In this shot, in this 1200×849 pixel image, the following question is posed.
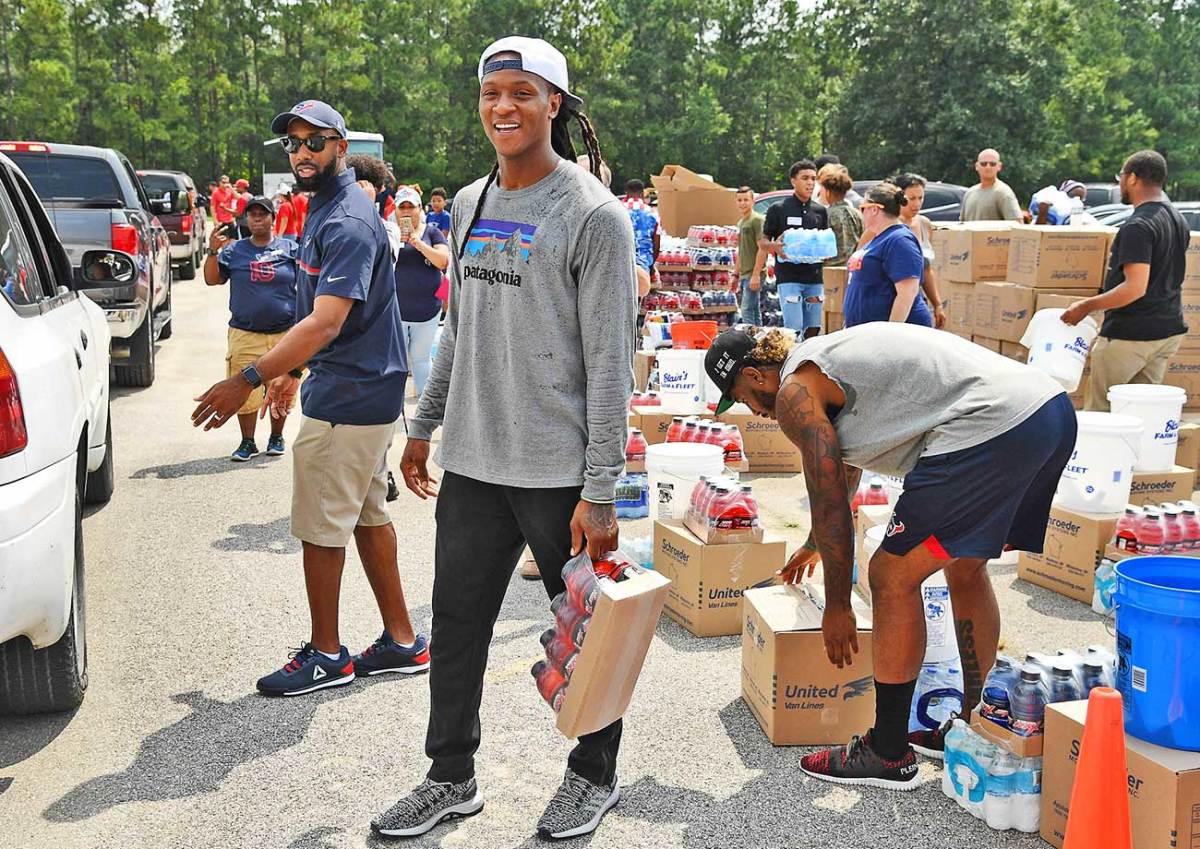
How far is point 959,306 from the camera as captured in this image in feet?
34.0

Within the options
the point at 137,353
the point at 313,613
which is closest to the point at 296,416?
the point at 137,353

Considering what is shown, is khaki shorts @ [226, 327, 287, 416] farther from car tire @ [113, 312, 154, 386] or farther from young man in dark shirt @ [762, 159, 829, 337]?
young man in dark shirt @ [762, 159, 829, 337]

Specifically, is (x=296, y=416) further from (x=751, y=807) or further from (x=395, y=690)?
(x=751, y=807)

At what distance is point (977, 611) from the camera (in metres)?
4.00

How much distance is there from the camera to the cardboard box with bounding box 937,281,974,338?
33.3 feet

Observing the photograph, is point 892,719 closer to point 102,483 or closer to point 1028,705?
point 1028,705

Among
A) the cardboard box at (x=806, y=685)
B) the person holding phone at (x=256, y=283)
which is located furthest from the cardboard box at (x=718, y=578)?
the person holding phone at (x=256, y=283)

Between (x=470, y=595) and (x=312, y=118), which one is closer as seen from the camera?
(x=470, y=595)

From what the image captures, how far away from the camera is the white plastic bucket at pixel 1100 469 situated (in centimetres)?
591

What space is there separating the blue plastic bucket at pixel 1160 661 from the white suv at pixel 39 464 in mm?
3179

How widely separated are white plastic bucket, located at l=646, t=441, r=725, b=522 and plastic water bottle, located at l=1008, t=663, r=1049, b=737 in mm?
2642

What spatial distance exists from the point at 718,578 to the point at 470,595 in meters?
2.04

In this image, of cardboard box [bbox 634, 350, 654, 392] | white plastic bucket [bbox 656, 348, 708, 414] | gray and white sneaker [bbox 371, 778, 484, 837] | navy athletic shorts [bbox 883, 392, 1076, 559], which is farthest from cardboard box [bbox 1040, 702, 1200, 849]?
cardboard box [bbox 634, 350, 654, 392]

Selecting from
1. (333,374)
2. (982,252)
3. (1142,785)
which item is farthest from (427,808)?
(982,252)
